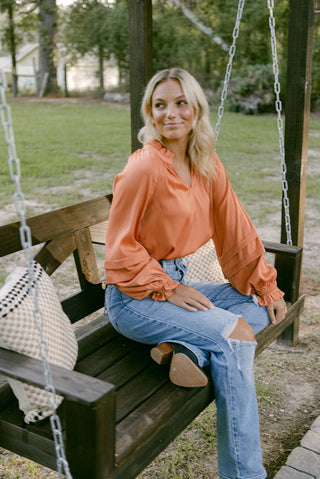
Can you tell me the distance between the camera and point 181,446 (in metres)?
3.00

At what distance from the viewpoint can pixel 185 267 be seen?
2.76m

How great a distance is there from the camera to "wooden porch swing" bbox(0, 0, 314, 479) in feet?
6.19

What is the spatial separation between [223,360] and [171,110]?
1202 mm

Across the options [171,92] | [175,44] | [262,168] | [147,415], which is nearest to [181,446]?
[147,415]

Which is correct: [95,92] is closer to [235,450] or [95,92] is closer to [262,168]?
[262,168]

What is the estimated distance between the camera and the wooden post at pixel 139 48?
3.54 metres

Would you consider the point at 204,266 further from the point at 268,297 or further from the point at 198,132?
the point at 198,132

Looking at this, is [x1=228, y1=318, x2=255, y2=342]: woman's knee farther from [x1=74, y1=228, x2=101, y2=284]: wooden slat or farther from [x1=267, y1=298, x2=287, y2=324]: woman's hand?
[x1=74, y1=228, x2=101, y2=284]: wooden slat

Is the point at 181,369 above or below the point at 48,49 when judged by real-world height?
below

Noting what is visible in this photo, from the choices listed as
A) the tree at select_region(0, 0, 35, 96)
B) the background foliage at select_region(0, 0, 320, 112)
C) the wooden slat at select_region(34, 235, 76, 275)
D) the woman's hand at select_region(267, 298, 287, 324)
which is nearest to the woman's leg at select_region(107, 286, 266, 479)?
the woman's hand at select_region(267, 298, 287, 324)

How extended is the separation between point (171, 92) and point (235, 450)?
1666mm

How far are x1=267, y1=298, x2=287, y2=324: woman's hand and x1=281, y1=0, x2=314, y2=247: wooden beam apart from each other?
0.93 meters

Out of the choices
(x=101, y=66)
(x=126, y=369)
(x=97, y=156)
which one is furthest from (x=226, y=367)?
(x=101, y=66)

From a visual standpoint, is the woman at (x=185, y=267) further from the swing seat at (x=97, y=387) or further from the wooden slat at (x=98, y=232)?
the wooden slat at (x=98, y=232)
